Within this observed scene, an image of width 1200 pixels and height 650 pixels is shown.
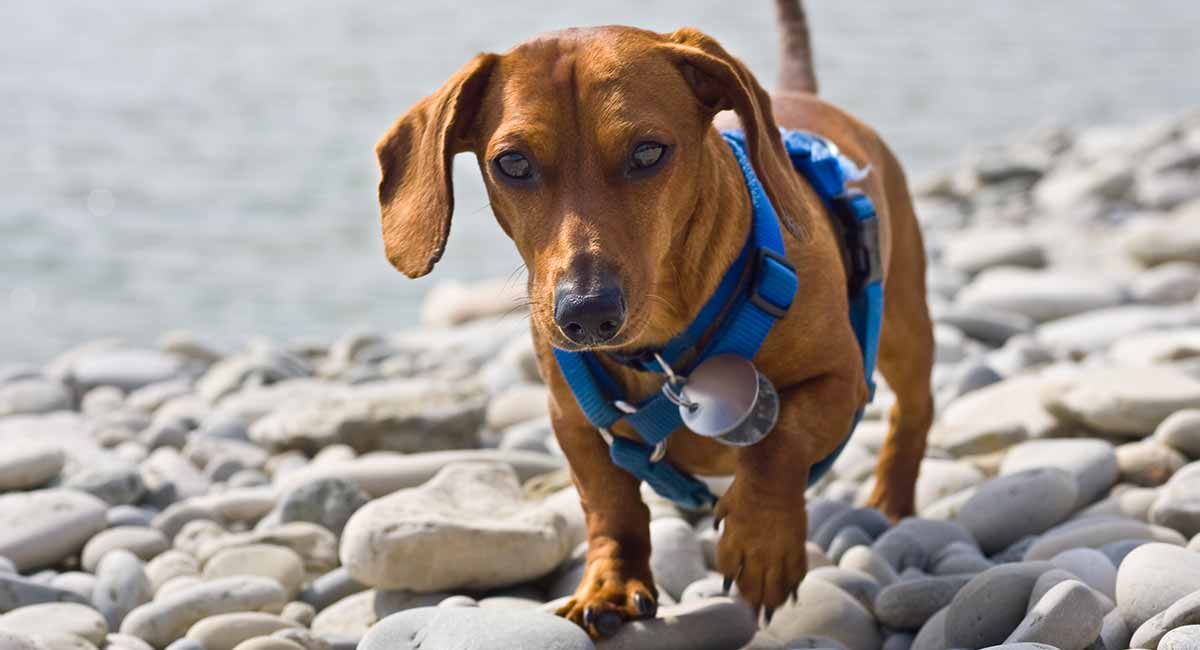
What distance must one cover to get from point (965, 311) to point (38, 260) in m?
6.79

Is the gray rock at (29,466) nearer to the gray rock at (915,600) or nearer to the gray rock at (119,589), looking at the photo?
the gray rock at (119,589)

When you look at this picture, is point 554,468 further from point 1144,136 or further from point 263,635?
point 1144,136

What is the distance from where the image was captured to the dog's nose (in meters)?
2.60

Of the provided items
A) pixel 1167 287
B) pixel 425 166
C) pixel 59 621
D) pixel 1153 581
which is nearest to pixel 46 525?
pixel 59 621

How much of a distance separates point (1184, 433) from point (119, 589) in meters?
2.90

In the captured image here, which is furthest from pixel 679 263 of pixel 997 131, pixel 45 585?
pixel 997 131

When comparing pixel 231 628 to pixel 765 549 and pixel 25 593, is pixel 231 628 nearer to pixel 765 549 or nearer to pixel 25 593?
pixel 25 593

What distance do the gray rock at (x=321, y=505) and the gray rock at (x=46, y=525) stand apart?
0.54 m

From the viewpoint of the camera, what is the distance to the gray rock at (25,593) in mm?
3684

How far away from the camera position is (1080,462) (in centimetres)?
412

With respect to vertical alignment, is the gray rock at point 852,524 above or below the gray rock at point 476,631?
below

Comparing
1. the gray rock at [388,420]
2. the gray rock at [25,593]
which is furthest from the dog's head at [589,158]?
the gray rock at [388,420]

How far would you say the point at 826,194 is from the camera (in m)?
3.44

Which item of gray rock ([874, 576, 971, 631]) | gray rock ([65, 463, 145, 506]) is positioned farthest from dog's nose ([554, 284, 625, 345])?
gray rock ([65, 463, 145, 506])
